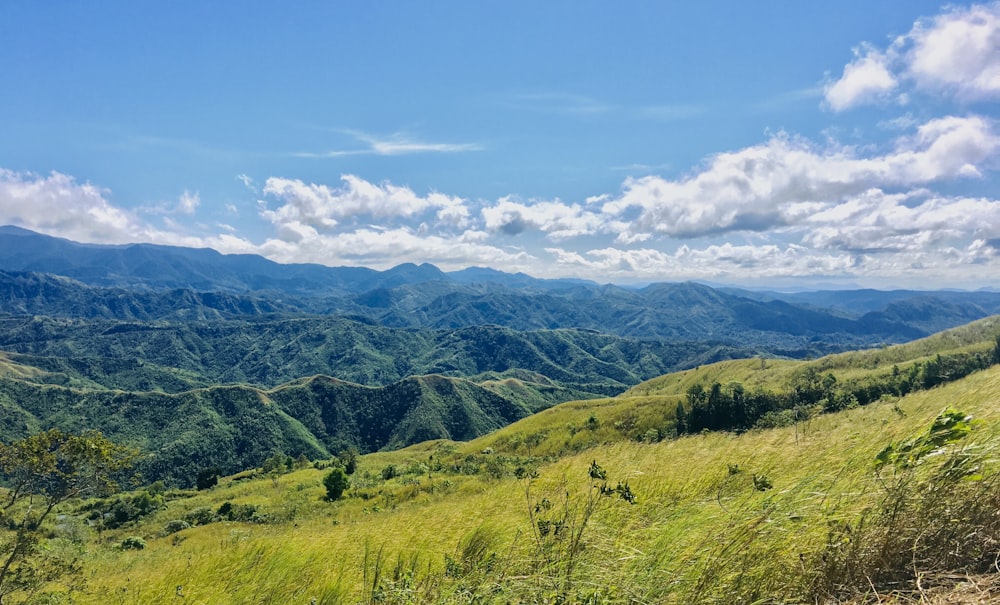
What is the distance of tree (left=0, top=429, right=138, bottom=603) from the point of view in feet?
37.4

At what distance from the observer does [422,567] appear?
7168 mm

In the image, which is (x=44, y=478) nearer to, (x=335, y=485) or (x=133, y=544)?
(x=133, y=544)

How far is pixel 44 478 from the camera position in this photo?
1302cm

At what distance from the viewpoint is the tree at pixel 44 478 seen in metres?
11.4

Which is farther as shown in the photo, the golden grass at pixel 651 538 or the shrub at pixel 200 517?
the shrub at pixel 200 517

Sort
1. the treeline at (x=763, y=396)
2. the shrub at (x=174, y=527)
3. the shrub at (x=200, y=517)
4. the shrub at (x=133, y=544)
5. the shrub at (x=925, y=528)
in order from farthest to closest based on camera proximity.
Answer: the treeline at (x=763, y=396) → the shrub at (x=200, y=517) → the shrub at (x=174, y=527) → the shrub at (x=133, y=544) → the shrub at (x=925, y=528)

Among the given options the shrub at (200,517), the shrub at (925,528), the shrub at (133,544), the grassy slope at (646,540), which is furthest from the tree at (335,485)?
the shrub at (925,528)

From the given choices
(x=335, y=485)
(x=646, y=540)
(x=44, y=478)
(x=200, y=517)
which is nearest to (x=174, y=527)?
(x=200, y=517)

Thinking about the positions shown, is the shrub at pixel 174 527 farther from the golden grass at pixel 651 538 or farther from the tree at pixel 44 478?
the golden grass at pixel 651 538

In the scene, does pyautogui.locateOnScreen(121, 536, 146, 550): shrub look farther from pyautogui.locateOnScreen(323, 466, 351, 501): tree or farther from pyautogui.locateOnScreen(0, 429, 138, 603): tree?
pyautogui.locateOnScreen(0, 429, 138, 603): tree

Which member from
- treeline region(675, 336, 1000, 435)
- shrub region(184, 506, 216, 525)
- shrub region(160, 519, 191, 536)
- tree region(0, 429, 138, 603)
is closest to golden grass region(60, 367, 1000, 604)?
tree region(0, 429, 138, 603)

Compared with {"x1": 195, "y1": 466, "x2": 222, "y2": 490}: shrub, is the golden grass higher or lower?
higher

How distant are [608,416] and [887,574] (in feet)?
285

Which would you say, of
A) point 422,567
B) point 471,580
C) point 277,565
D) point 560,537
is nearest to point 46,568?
point 277,565
